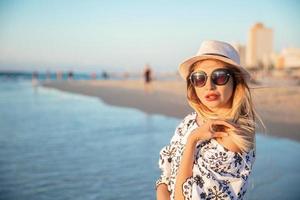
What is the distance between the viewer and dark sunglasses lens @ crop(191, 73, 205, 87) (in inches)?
73.5

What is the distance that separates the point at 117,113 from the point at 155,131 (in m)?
3.34

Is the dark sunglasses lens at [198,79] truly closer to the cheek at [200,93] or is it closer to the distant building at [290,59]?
the cheek at [200,93]

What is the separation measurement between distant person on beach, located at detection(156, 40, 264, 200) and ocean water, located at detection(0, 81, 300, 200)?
5.65 feet

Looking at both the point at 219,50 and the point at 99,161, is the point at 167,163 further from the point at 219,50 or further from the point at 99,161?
the point at 99,161

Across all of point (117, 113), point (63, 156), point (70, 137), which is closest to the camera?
point (63, 156)

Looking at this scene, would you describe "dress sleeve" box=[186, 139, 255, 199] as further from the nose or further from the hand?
the nose

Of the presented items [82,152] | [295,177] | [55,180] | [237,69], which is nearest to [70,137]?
[82,152]

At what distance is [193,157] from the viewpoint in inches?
66.5

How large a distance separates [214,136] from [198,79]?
0.34 meters

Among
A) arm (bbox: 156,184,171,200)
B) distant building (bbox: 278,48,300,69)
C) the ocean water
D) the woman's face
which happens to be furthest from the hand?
distant building (bbox: 278,48,300,69)

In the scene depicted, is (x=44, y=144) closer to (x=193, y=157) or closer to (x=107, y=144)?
(x=107, y=144)

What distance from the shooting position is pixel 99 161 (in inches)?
205

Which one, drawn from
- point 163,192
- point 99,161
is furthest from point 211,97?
point 99,161

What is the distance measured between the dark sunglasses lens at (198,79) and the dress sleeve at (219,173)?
0.33 meters
